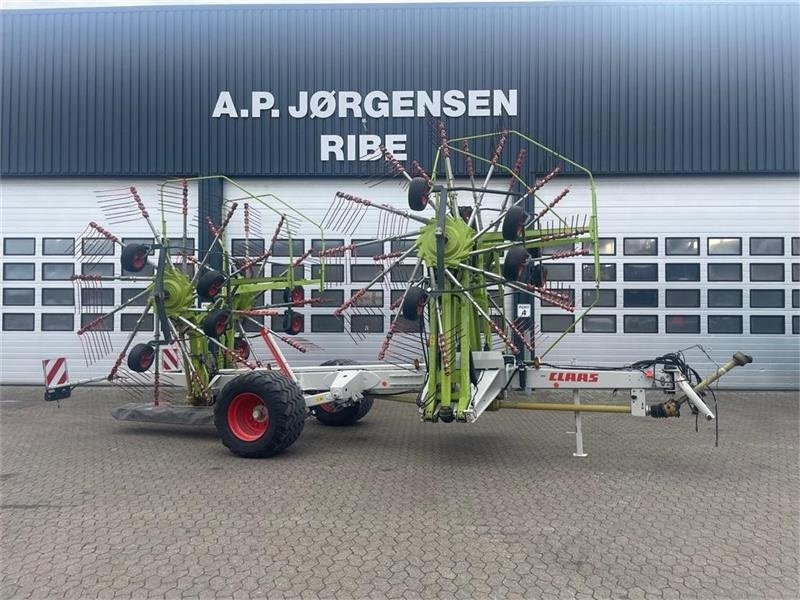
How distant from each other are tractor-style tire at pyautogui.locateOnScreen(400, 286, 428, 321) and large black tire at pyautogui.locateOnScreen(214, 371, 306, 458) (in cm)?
162

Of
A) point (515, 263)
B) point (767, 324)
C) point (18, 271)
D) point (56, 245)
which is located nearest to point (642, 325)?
point (767, 324)

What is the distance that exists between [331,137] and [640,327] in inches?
303

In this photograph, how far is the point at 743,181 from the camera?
1341 centimetres

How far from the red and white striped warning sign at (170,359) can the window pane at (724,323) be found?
10.5 meters

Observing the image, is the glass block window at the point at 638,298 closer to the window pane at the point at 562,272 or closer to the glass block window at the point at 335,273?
the window pane at the point at 562,272

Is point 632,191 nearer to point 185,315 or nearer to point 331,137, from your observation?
point 331,137

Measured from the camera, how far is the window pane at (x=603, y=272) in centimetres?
1346

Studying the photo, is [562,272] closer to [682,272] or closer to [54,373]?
[682,272]

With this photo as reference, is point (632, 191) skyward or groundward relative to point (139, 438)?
skyward

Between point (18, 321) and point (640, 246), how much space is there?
13.6 meters

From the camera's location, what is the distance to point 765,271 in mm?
13297

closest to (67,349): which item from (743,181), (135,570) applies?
(135,570)

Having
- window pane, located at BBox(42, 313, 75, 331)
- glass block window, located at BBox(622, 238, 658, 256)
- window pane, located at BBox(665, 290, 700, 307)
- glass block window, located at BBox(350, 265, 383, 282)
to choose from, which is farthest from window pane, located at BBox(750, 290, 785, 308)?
window pane, located at BBox(42, 313, 75, 331)

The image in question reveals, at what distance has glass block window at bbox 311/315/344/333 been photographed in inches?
535
